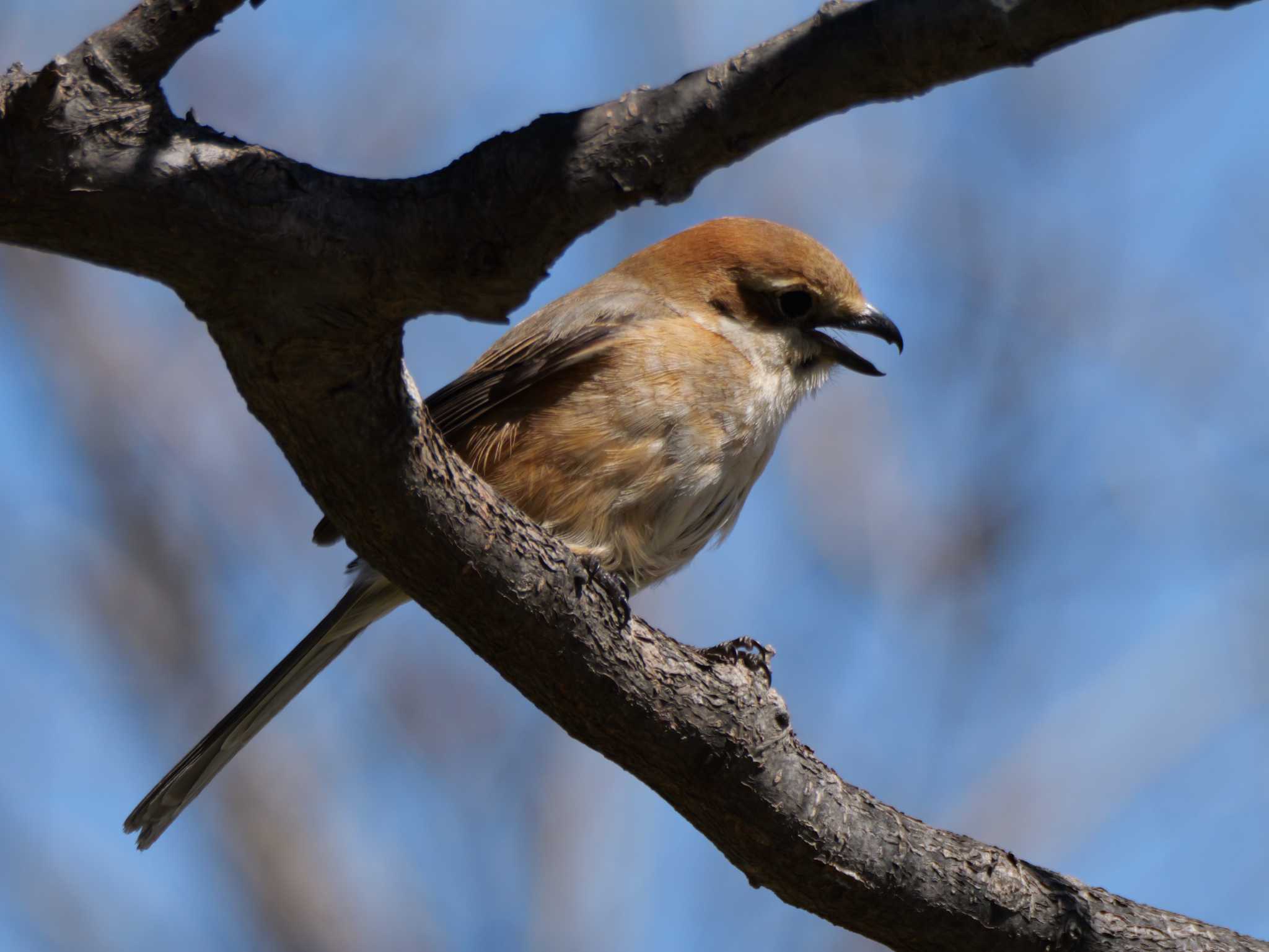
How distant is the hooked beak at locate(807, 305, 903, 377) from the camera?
4836mm

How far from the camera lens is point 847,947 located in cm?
783

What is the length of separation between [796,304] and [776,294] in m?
0.08

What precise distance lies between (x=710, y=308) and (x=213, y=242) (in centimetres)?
255

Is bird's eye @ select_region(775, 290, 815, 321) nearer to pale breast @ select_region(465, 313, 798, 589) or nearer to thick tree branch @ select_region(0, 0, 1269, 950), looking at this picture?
pale breast @ select_region(465, 313, 798, 589)

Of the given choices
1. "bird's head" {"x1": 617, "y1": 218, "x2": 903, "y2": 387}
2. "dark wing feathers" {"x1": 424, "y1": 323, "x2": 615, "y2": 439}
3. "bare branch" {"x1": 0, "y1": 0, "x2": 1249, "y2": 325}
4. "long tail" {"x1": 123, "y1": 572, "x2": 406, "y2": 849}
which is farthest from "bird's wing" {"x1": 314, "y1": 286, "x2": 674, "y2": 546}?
"bare branch" {"x1": 0, "y1": 0, "x2": 1249, "y2": 325}

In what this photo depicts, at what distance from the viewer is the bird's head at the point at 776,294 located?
4.73 meters

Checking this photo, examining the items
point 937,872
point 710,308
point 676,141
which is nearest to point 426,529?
point 676,141

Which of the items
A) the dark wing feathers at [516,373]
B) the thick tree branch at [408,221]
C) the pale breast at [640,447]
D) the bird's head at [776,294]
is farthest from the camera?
the bird's head at [776,294]

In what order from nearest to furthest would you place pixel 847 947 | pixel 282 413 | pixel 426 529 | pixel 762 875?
1. pixel 282 413
2. pixel 426 529
3. pixel 762 875
4. pixel 847 947

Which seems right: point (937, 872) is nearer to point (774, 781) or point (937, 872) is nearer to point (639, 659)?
point (774, 781)

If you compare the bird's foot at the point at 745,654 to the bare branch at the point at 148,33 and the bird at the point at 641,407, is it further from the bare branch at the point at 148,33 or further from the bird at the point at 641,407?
the bare branch at the point at 148,33

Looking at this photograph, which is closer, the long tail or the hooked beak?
the long tail

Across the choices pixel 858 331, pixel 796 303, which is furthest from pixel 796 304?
pixel 858 331

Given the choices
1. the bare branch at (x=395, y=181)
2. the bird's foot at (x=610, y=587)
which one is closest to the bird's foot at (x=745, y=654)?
the bird's foot at (x=610, y=587)
